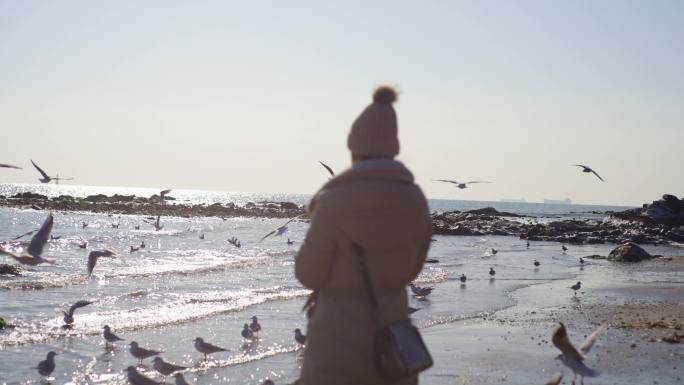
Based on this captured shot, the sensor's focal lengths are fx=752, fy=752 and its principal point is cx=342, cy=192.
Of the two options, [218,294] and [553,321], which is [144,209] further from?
[553,321]

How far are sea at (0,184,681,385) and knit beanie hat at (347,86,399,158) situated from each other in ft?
17.5

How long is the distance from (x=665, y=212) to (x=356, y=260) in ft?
172

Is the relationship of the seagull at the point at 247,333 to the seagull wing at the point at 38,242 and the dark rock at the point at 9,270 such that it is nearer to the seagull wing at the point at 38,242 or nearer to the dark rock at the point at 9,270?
the seagull wing at the point at 38,242

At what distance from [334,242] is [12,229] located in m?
41.9

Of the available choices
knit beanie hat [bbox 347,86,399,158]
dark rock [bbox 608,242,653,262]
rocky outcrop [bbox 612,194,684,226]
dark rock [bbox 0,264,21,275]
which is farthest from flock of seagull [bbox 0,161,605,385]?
rocky outcrop [bbox 612,194,684,226]

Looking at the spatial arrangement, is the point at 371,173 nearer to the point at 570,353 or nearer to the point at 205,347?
the point at 570,353

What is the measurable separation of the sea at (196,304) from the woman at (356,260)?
16.8 ft

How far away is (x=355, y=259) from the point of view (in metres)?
3.88

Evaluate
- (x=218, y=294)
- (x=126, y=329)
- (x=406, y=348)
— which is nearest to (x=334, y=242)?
(x=406, y=348)

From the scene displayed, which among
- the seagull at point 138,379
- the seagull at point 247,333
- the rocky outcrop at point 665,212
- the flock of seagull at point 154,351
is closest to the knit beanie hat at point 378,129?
the flock of seagull at point 154,351

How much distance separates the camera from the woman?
3.86 m

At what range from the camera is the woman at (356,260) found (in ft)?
12.7

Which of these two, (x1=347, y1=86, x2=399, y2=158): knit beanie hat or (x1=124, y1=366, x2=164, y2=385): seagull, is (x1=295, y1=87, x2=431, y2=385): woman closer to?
(x1=347, y1=86, x2=399, y2=158): knit beanie hat

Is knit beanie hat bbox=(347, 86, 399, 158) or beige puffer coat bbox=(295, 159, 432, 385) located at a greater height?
knit beanie hat bbox=(347, 86, 399, 158)
